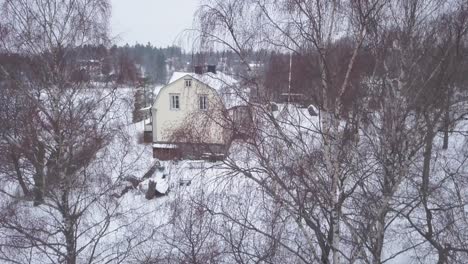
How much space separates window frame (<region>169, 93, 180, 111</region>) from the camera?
21031mm

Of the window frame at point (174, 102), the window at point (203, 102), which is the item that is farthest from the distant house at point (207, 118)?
the window frame at point (174, 102)

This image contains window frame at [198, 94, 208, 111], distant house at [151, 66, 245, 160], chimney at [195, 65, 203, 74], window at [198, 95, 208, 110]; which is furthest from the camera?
window at [198, 95, 208, 110]

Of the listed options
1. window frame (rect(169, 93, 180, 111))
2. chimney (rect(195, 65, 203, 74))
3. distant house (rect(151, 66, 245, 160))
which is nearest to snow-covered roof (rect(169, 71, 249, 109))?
distant house (rect(151, 66, 245, 160))

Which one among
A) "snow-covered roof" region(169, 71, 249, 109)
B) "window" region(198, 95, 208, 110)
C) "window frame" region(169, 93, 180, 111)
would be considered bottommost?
"window frame" region(169, 93, 180, 111)

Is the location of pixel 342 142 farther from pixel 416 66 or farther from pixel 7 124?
pixel 7 124

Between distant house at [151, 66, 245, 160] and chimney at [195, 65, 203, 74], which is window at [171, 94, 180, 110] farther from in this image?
chimney at [195, 65, 203, 74]

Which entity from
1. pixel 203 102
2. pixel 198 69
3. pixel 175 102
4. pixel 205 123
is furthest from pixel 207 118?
pixel 175 102

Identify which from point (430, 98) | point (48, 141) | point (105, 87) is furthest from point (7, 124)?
point (430, 98)

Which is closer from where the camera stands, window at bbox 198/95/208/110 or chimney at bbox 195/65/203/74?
chimney at bbox 195/65/203/74

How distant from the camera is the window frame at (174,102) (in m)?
21.0

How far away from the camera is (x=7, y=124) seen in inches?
270

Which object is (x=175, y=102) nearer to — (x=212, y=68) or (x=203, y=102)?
(x=203, y=102)

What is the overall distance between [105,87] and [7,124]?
206 centimetres

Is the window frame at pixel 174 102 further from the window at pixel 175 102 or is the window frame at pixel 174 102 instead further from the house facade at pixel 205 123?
the house facade at pixel 205 123
